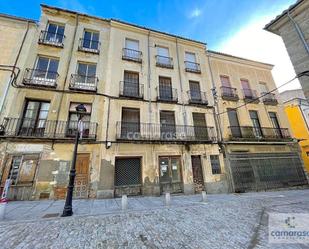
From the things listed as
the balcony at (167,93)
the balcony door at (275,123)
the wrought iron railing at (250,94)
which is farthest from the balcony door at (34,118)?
the balcony door at (275,123)

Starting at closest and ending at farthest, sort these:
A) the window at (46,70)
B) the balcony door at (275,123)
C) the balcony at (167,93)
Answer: the window at (46,70), the balcony at (167,93), the balcony door at (275,123)

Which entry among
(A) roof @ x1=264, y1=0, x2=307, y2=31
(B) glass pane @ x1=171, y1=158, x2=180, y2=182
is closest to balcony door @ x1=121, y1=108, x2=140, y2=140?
(B) glass pane @ x1=171, y1=158, x2=180, y2=182

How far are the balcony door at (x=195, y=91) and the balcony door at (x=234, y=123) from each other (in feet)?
9.79

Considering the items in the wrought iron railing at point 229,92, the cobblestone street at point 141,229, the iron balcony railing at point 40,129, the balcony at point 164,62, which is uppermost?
the balcony at point 164,62

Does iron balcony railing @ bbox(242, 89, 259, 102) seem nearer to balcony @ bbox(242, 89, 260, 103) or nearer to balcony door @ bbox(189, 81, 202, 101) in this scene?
balcony @ bbox(242, 89, 260, 103)

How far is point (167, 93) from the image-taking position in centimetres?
1264

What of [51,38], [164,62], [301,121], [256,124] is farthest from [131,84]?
[301,121]

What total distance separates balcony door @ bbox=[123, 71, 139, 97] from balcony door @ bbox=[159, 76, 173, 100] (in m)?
2.01

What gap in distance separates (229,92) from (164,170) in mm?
9590

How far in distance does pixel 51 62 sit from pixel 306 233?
586 inches

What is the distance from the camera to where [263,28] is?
735 centimetres

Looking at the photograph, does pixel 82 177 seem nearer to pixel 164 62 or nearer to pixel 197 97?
pixel 197 97

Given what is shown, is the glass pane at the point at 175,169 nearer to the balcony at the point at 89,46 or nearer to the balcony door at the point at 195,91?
the balcony door at the point at 195,91

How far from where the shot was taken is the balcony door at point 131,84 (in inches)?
455
